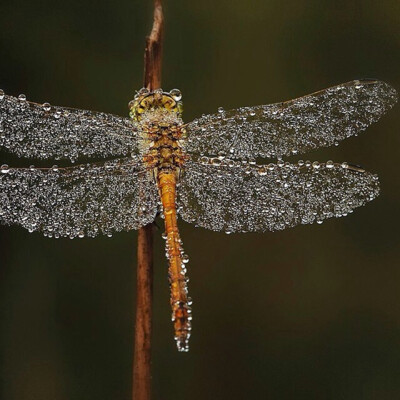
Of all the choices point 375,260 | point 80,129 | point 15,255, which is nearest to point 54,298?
point 15,255

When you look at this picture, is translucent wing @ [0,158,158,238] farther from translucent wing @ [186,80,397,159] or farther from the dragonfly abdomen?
translucent wing @ [186,80,397,159]

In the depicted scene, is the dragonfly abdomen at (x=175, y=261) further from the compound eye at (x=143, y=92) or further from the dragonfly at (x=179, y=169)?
the compound eye at (x=143, y=92)

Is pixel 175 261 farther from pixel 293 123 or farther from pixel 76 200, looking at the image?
pixel 293 123

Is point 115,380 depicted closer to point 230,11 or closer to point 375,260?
point 375,260

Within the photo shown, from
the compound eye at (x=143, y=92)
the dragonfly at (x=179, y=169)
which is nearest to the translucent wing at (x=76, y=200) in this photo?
the dragonfly at (x=179, y=169)

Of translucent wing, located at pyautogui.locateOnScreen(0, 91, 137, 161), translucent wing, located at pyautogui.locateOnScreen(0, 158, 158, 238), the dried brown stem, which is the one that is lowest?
the dried brown stem

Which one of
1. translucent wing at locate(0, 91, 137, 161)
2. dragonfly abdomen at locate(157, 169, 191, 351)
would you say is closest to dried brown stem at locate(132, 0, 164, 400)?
dragonfly abdomen at locate(157, 169, 191, 351)
